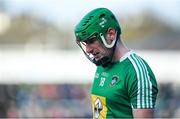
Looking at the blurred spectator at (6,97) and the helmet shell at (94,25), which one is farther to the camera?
the blurred spectator at (6,97)

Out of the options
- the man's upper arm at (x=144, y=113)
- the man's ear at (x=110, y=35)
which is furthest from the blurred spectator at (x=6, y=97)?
the man's upper arm at (x=144, y=113)

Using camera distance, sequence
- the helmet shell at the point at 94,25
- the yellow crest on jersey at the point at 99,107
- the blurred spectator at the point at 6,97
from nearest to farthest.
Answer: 1. the helmet shell at the point at 94,25
2. the yellow crest on jersey at the point at 99,107
3. the blurred spectator at the point at 6,97

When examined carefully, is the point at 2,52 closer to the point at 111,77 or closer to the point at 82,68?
the point at 82,68

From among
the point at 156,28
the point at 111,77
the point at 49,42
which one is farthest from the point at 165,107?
the point at 156,28

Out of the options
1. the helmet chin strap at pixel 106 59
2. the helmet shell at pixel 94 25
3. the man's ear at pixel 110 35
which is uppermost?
the helmet shell at pixel 94 25

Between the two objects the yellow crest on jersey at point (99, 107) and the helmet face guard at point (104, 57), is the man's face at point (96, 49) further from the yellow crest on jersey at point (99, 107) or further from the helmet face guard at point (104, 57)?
the yellow crest on jersey at point (99, 107)

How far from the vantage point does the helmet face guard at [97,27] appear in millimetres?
4211

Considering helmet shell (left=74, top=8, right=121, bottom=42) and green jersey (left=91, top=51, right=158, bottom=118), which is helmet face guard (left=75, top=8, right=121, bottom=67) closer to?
helmet shell (left=74, top=8, right=121, bottom=42)

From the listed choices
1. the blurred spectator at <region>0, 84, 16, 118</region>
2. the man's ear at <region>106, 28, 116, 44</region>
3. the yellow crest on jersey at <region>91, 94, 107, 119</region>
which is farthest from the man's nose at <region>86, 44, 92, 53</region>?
the blurred spectator at <region>0, 84, 16, 118</region>

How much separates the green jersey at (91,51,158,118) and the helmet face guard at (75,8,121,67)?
0.41 ft

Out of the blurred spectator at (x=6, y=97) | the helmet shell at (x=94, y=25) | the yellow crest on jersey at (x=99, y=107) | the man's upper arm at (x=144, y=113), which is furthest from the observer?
the blurred spectator at (x=6, y=97)

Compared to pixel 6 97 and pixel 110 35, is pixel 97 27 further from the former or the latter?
pixel 6 97

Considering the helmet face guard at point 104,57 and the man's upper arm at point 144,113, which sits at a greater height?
the helmet face guard at point 104,57

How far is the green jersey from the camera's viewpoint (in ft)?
13.3
